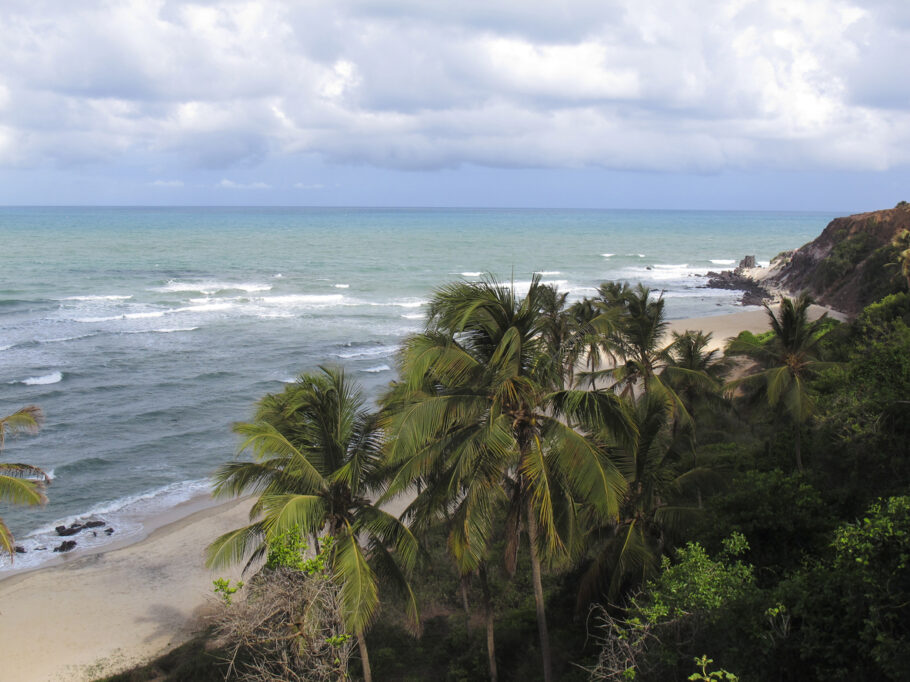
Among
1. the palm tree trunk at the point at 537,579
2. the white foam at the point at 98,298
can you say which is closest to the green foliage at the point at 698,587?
the palm tree trunk at the point at 537,579

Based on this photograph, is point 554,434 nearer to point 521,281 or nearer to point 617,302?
point 617,302

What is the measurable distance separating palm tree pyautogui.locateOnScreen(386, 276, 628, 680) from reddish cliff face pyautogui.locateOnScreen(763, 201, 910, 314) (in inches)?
1407

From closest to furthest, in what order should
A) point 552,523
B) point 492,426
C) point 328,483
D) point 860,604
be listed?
point 860,604
point 492,426
point 552,523
point 328,483

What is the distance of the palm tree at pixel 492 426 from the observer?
10148 millimetres

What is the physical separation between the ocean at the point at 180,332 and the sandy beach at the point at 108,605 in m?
1.46

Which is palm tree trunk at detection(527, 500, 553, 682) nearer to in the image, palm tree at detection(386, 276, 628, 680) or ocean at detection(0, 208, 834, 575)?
Result: palm tree at detection(386, 276, 628, 680)

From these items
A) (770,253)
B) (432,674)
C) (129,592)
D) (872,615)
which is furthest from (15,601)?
(770,253)

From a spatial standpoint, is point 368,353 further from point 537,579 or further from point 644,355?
point 537,579

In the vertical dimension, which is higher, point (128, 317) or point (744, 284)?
point (744, 284)

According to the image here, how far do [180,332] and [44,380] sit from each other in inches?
527

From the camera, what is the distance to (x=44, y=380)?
129 feet

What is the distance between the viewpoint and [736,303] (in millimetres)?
64875

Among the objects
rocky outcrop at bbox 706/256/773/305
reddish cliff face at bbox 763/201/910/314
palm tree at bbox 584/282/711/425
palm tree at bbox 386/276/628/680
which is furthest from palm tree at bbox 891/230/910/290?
palm tree at bbox 386/276/628/680

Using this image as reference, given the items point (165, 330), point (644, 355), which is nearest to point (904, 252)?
point (644, 355)
